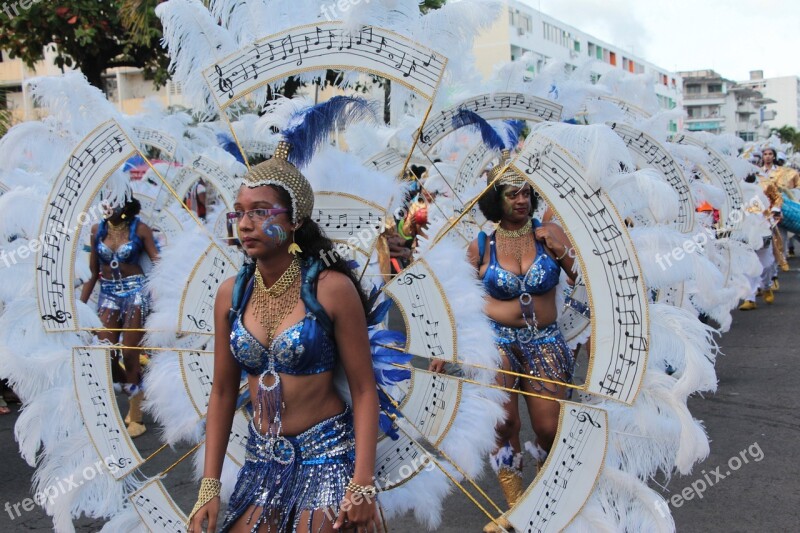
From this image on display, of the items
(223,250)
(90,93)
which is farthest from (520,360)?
(90,93)

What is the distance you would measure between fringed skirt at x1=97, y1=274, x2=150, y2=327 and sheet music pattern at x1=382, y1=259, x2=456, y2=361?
413 cm

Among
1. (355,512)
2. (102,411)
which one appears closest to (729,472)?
(355,512)

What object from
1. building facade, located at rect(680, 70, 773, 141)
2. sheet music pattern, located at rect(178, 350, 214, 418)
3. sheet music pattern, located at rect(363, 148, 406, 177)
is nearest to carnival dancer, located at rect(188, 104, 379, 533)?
sheet music pattern, located at rect(178, 350, 214, 418)

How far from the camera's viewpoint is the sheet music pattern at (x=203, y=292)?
3.90 metres

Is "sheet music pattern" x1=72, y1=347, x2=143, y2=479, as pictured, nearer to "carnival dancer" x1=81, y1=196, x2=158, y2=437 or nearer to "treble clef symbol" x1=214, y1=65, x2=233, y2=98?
"treble clef symbol" x1=214, y1=65, x2=233, y2=98

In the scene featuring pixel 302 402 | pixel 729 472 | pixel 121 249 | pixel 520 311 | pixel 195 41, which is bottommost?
pixel 729 472

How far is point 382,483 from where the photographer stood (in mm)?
3578

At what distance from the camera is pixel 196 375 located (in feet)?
12.3

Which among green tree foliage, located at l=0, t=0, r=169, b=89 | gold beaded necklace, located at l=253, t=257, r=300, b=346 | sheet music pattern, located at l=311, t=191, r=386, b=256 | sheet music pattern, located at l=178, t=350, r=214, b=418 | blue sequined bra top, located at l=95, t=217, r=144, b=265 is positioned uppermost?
green tree foliage, located at l=0, t=0, r=169, b=89

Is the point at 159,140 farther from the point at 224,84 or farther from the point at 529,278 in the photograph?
the point at 224,84

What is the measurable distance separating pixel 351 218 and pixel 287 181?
42.9 inches

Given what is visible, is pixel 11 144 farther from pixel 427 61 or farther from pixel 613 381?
pixel 613 381

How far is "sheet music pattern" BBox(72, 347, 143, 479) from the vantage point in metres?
3.74

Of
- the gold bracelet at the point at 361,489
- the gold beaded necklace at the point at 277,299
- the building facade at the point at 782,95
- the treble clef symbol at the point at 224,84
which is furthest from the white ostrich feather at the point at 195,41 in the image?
the building facade at the point at 782,95
